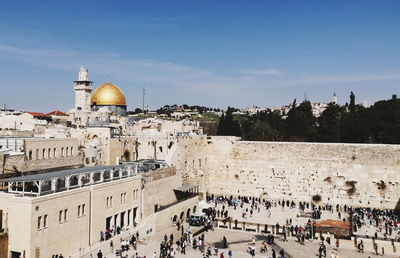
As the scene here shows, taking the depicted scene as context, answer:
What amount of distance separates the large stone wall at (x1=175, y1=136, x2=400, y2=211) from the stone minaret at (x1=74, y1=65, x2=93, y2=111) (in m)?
17.2

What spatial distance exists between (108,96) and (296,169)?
23.5 metres

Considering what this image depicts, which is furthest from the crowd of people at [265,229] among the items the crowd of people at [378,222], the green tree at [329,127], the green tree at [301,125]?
the green tree at [301,125]

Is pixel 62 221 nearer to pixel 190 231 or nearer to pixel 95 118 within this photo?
pixel 190 231

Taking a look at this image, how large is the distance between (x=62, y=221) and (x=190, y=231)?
7651 mm

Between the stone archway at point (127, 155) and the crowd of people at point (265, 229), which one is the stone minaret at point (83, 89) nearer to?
the stone archway at point (127, 155)

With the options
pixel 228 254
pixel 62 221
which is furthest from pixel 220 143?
pixel 62 221

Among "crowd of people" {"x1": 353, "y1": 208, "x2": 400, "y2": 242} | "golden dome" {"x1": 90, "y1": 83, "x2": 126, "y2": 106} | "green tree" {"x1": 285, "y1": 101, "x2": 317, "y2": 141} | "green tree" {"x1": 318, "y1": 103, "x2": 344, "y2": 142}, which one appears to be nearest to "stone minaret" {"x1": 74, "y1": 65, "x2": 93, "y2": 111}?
"golden dome" {"x1": 90, "y1": 83, "x2": 126, "y2": 106}

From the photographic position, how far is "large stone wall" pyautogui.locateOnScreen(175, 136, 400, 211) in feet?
91.1

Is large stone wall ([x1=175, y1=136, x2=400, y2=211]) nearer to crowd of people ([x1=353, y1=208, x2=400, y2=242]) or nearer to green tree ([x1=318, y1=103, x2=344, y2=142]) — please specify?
crowd of people ([x1=353, y1=208, x2=400, y2=242])

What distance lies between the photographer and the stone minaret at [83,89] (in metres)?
42.3

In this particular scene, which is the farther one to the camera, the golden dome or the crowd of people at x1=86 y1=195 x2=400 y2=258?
the golden dome

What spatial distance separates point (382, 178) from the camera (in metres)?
27.7

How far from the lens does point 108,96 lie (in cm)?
4331

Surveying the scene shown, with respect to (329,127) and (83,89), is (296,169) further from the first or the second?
(83,89)
